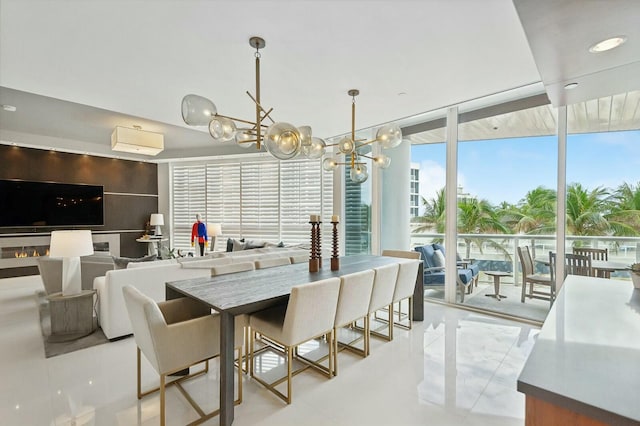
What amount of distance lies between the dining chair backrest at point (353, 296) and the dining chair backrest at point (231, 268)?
112 cm

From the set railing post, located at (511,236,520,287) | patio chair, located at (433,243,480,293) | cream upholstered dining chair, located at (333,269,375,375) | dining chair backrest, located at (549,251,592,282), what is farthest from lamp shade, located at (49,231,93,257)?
dining chair backrest, located at (549,251,592,282)

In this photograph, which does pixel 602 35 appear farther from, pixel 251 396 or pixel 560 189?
pixel 251 396

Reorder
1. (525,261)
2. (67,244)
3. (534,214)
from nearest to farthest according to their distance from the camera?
(67,244) < (534,214) < (525,261)

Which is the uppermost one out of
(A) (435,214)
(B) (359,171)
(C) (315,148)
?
(C) (315,148)

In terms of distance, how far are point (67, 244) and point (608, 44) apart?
461cm

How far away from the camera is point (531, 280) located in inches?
149

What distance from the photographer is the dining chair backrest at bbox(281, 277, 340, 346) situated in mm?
2045

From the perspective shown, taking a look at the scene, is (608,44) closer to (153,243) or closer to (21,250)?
(153,243)

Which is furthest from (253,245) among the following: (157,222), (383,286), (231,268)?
(383,286)

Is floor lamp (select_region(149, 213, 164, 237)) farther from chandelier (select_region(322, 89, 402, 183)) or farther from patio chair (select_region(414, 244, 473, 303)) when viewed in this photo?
patio chair (select_region(414, 244, 473, 303))

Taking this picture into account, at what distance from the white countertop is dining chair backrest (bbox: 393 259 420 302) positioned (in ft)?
5.29

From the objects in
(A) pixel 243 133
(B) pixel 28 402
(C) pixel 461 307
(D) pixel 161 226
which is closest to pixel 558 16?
(A) pixel 243 133

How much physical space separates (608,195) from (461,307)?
216 cm

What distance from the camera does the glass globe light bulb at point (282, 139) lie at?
2158mm
